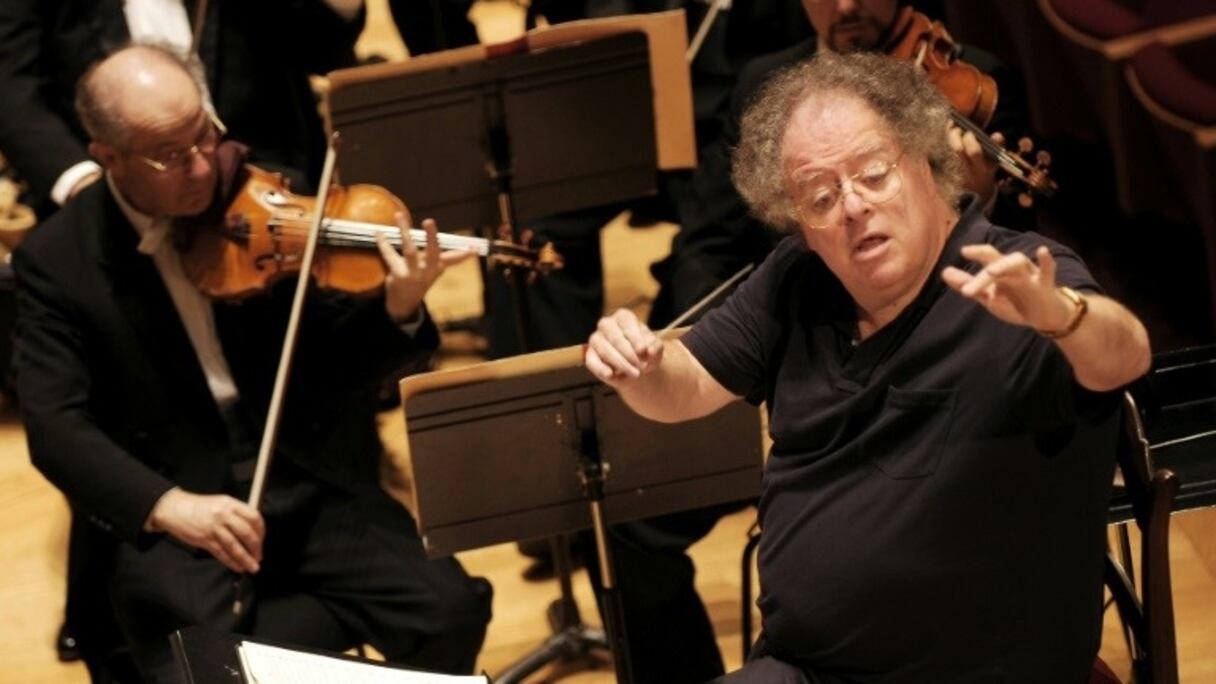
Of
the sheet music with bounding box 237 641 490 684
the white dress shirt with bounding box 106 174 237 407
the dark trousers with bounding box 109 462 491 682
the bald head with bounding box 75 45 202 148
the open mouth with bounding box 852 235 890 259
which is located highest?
the bald head with bounding box 75 45 202 148

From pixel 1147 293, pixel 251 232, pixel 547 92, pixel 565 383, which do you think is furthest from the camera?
pixel 1147 293

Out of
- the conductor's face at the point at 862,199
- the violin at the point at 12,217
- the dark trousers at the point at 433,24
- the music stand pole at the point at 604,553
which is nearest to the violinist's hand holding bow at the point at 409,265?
the music stand pole at the point at 604,553

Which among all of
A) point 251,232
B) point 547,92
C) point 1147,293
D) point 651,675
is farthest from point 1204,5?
point 251,232

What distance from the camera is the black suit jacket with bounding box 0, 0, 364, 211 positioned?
3.27 m

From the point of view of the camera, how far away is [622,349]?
1.88 metres

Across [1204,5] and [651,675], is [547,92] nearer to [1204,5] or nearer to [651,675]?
[651,675]

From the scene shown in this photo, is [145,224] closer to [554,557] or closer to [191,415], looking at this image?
[191,415]

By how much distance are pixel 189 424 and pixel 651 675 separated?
0.91 metres

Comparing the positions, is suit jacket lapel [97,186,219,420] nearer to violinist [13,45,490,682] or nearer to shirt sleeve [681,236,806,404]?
violinist [13,45,490,682]

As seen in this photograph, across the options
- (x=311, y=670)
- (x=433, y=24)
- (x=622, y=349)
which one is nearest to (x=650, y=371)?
(x=622, y=349)

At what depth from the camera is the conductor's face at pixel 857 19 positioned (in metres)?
2.73

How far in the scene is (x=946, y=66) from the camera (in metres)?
2.65

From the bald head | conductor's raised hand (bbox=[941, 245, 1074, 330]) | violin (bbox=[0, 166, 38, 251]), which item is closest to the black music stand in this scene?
the bald head

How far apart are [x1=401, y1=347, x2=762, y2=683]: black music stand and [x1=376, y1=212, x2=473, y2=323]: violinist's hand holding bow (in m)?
0.36
